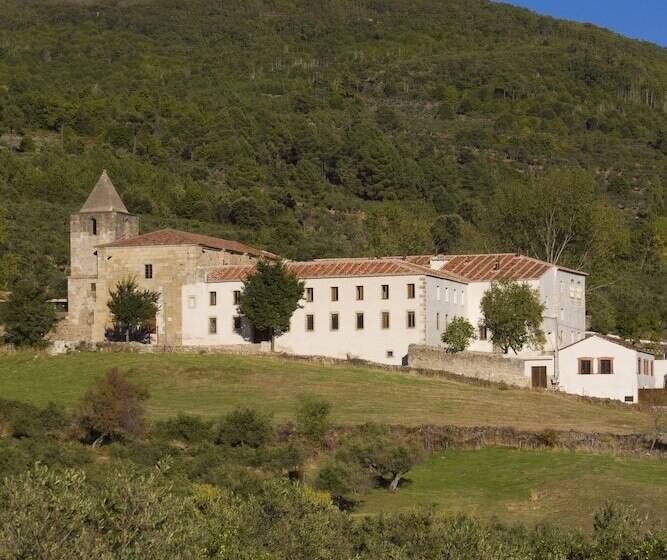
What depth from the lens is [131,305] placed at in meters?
64.1

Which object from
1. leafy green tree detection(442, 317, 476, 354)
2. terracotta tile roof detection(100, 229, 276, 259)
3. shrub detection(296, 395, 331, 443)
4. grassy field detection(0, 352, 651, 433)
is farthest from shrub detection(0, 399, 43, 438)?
leafy green tree detection(442, 317, 476, 354)

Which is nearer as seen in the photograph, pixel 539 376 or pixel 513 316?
pixel 539 376

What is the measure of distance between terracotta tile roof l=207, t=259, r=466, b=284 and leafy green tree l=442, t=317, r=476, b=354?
211 cm

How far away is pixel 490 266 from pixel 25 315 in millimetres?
20230

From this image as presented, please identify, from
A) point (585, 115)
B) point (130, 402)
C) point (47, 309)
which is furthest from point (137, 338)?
point (585, 115)

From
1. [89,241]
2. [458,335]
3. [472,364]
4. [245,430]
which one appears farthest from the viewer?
[89,241]

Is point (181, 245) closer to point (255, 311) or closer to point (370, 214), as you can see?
point (255, 311)

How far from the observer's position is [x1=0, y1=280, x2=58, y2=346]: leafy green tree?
64.1 metres

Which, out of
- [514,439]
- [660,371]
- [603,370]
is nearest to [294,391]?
[514,439]

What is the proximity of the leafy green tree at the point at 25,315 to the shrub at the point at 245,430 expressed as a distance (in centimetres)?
1975

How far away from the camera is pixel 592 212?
278 feet

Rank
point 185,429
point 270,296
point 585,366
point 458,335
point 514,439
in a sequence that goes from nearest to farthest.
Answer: point 185,429, point 514,439, point 585,366, point 270,296, point 458,335

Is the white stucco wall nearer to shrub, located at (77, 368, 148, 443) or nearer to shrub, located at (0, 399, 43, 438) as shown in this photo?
shrub, located at (77, 368, 148, 443)

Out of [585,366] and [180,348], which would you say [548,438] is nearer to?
[585,366]
